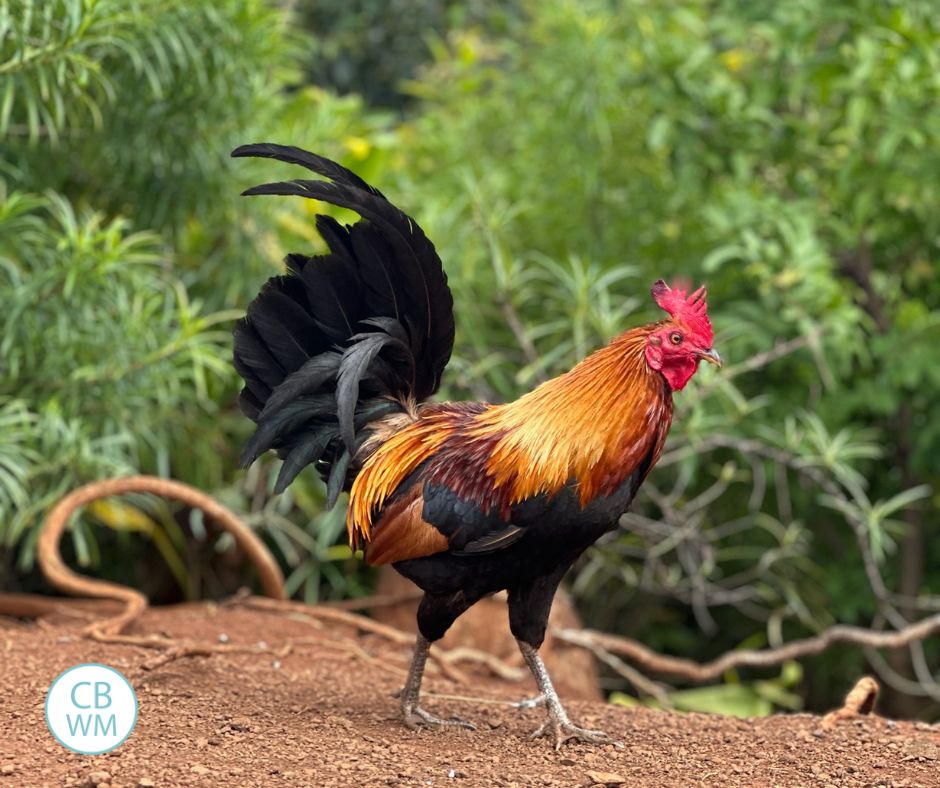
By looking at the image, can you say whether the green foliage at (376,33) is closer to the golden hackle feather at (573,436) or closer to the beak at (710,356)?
the golden hackle feather at (573,436)

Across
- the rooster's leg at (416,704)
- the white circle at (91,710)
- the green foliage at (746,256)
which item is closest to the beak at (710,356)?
the rooster's leg at (416,704)

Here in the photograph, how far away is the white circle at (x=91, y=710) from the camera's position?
2.93 meters

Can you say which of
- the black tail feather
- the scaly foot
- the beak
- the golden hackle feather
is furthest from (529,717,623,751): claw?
the beak

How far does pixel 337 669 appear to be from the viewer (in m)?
4.47

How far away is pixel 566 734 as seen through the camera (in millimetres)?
3412

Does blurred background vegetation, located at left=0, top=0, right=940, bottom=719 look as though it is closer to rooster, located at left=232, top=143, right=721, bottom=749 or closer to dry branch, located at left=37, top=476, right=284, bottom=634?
dry branch, located at left=37, top=476, right=284, bottom=634

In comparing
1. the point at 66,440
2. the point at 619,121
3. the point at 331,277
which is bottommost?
the point at 66,440

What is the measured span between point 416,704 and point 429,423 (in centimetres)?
89

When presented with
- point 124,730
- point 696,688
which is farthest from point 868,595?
point 124,730

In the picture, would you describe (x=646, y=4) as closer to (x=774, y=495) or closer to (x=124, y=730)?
(x=774, y=495)

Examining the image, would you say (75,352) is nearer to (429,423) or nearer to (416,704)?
(429,423)

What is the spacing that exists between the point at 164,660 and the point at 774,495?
156 inches

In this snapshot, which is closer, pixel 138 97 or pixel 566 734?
pixel 566 734

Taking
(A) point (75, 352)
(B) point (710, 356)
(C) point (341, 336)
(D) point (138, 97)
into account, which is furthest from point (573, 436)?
(D) point (138, 97)
